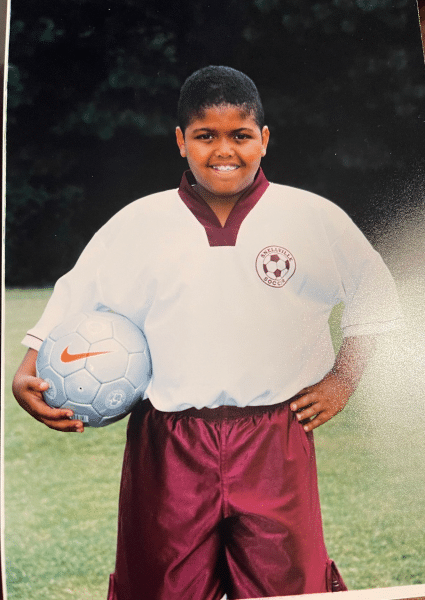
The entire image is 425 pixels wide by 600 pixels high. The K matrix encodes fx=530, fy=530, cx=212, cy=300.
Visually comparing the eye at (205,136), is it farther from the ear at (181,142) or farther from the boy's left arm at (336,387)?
the boy's left arm at (336,387)

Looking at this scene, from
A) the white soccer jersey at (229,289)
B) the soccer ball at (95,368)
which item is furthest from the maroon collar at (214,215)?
the soccer ball at (95,368)

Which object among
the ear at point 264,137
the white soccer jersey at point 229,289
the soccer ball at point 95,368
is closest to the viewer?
the soccer ball at point 95,368

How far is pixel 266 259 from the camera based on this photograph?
1.71 metres

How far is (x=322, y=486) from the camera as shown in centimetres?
172

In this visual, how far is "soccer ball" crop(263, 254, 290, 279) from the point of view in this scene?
1701mm

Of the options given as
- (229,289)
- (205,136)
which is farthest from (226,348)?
(205,136)

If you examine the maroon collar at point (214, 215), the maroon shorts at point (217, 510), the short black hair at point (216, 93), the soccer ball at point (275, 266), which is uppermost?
the short black hair at point (216, 93)

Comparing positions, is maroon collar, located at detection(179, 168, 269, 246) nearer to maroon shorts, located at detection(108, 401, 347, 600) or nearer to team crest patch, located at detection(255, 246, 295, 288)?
team crest patch, located at detection(255, 246, 295, 288)

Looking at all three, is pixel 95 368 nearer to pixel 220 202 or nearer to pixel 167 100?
pixel 220 202

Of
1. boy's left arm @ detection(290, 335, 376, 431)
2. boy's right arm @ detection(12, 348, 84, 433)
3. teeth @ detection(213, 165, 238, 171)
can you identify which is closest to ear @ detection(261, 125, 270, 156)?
teeth @ detection(213, 165, 238, 171)

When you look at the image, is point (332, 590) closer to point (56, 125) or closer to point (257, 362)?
point (257, 362)

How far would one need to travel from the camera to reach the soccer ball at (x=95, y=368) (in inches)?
60.2

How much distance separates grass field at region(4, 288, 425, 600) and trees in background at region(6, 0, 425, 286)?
0.35m

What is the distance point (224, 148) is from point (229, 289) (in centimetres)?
45
